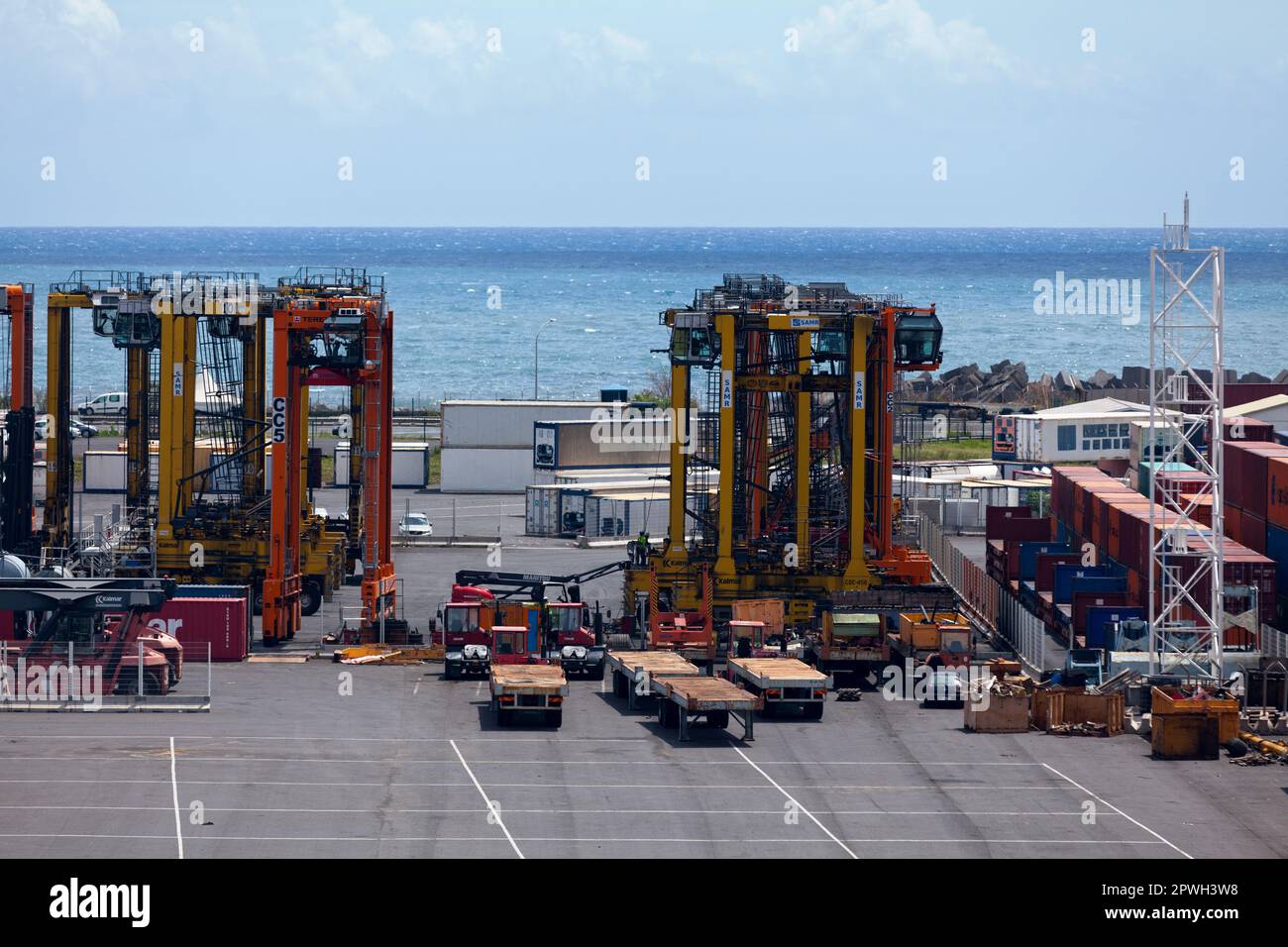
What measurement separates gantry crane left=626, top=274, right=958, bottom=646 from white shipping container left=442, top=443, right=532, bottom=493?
29.6 metres

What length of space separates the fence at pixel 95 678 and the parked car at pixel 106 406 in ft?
237

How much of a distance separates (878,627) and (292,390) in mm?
19580

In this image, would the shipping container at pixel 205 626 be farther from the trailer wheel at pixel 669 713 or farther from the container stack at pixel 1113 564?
the container stack at pixel 1113 564

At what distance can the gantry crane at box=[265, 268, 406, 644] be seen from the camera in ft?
181

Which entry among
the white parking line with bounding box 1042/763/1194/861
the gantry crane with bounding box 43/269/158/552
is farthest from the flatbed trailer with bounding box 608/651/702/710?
the gantry crane with bounding box 43/269/158/552

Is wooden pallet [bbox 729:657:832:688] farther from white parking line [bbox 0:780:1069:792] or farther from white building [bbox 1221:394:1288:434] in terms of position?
white building [bbox 1221:394:1288:434]

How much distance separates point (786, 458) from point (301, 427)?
53.8 feet

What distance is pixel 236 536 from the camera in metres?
60.0

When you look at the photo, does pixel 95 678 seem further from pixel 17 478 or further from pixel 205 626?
pixel 17 478

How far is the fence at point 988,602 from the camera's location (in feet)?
171

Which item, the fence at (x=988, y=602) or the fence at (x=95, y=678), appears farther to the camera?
the fence at (x=988, y=602)

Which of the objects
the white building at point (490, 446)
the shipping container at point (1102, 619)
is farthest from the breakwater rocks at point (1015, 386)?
the shipping container at point (1102, 619)

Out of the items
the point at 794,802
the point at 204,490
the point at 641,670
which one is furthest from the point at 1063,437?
the point at 794,802
